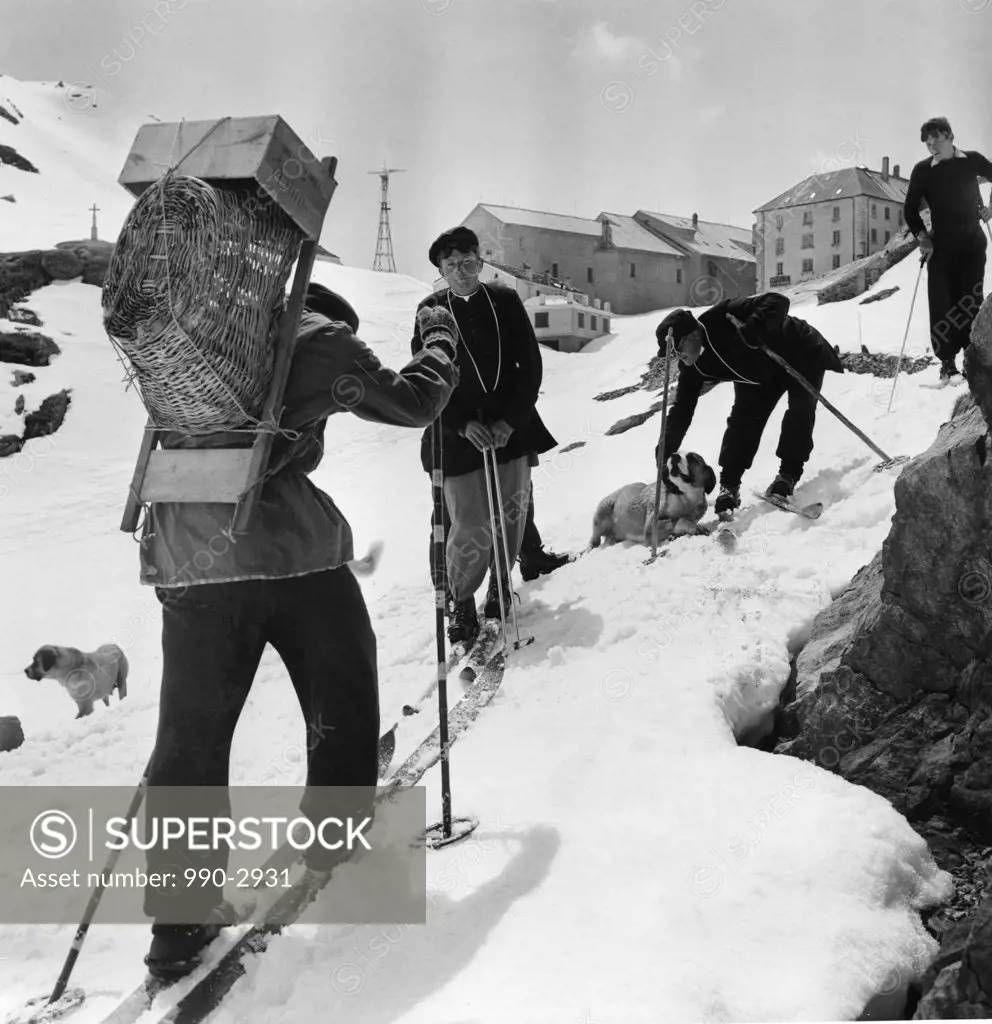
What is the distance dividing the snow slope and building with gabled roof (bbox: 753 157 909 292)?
106cm

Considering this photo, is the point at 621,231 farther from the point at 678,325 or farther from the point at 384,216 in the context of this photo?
the point at 384,216

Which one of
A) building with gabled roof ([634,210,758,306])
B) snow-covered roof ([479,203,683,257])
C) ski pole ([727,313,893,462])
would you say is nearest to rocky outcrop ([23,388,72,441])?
ski pole ([727,313,893,462])

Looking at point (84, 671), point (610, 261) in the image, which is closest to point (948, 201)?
point (84, 671)

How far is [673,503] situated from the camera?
4.91m

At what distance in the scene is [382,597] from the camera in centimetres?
482

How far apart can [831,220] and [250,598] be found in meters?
6.78

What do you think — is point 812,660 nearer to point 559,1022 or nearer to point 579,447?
point 559,1022

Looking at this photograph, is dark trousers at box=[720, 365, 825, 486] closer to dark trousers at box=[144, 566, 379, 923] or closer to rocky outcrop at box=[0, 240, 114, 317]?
dark trousers at box=[144, 566, 379, 923]

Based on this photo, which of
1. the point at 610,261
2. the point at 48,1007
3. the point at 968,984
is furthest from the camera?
the point at 610,261

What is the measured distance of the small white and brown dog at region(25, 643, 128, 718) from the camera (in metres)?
3.63

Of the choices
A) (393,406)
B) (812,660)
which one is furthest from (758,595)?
(393,406)

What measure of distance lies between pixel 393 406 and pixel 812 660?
5.63 feet

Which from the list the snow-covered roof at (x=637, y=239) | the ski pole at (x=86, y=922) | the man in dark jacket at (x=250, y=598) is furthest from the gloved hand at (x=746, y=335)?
the snow-covered roof at (x=637, y=239)

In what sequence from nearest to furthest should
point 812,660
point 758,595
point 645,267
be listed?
point 812,660 < point 758,595 < point 645,267
